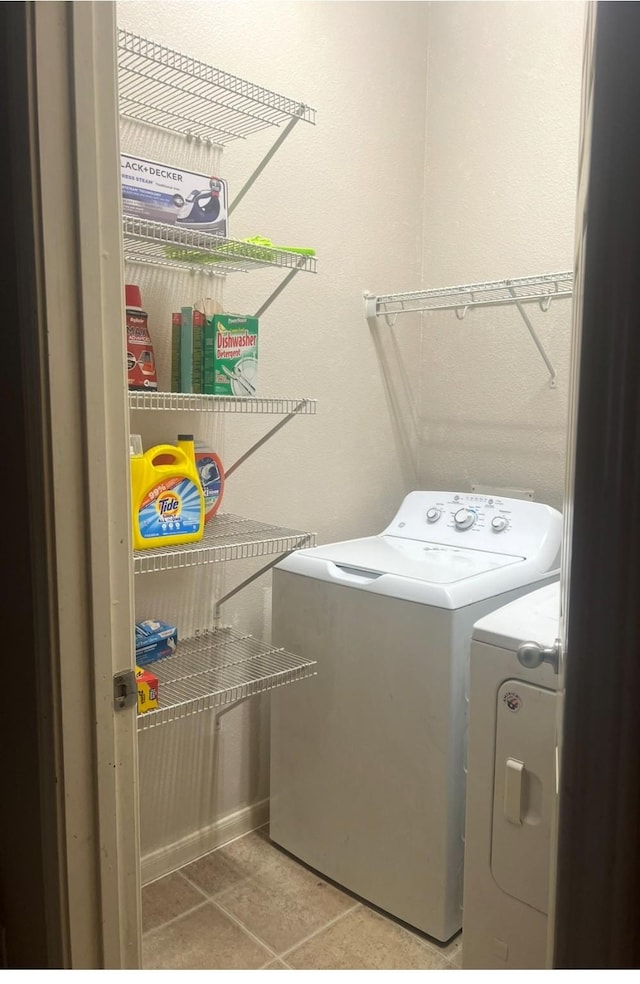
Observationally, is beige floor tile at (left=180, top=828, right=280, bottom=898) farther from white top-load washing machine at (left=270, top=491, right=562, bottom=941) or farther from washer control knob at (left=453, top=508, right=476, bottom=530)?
washer control knob at (left=453, top=508, right=476, bottom=530)

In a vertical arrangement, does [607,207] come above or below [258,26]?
below

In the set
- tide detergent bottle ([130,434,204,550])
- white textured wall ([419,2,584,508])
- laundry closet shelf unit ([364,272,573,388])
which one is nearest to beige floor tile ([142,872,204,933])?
tide detergent bottle ([130,434,204,550])

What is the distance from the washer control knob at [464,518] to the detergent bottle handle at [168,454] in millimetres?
940

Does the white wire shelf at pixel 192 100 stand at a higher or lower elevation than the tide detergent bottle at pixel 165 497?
higher

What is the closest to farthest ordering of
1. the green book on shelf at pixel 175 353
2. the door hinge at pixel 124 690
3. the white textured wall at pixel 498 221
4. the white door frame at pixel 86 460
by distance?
the white door frame at pixel 86 460
the door hinge at pixel 124 690
the green book on shelf at pixel 175 353
the white textured wall at pixel 498 221

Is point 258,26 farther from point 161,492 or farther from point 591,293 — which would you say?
point 591,293

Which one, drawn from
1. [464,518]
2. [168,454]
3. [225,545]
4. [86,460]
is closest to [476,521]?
[464,518]

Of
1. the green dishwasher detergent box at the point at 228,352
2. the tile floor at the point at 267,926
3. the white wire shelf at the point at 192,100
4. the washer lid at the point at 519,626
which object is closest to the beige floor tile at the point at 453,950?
the tile floor at the point at 267,926

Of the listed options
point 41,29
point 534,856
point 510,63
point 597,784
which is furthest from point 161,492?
point 510,63

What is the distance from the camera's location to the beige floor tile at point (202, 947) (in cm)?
164

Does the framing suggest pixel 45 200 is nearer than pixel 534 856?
Yes

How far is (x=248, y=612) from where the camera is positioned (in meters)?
2.13

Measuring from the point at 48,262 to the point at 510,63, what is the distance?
207cm

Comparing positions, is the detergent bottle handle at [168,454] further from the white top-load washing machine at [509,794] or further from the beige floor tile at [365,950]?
the beige floor tile at [365,950]
